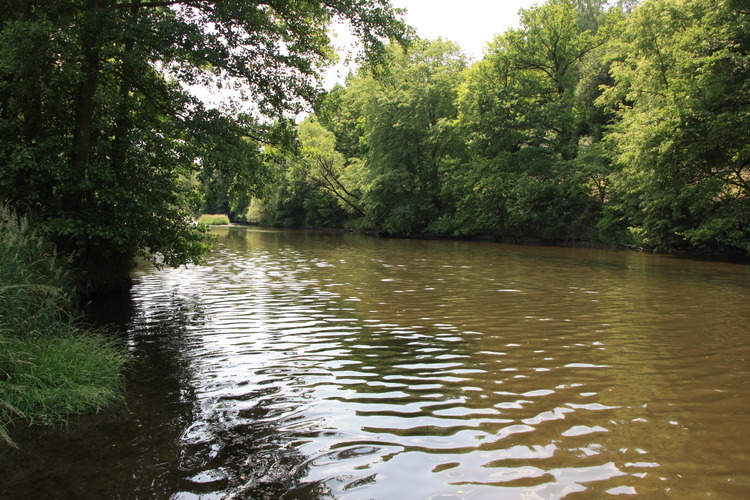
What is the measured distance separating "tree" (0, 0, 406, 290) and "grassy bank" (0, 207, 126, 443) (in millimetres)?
3303

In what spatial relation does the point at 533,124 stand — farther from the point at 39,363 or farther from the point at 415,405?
the point at 39,363

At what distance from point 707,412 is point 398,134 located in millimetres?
39883

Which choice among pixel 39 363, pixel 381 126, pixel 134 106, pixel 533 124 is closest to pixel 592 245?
pixel 533 124

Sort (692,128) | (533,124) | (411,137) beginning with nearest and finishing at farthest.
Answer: (692,128), (533,124), (411,137)

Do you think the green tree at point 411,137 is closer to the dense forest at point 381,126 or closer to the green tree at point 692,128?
the dense forest at point 381,126

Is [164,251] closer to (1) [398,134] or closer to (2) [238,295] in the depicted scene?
(2) [238,295]

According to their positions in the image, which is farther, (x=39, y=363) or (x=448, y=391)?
(x=448, y=391)

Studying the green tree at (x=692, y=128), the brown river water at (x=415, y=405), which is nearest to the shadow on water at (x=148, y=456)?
the brown river water at (x=415, y=405)

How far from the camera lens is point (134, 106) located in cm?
1206

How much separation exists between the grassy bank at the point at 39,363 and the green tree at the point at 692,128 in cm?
2169

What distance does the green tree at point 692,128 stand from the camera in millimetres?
20062

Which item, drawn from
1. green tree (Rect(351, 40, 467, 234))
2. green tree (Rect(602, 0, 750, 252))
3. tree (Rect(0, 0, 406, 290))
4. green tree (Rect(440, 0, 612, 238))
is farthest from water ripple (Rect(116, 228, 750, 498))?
green tree (Rect(351, 40, 467, 234))

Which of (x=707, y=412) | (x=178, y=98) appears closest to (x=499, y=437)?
(x=707, y=412)

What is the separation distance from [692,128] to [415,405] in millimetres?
20086
